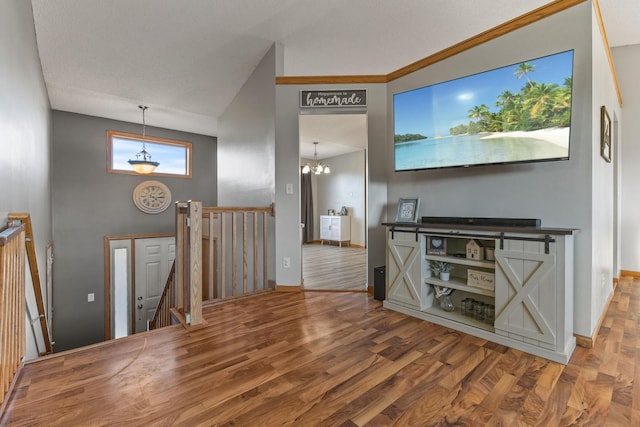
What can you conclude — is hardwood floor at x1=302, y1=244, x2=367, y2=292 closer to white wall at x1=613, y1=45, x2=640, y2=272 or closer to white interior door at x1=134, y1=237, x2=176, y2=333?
white interior door at x1=134, y1=237, x2=176, y2=333

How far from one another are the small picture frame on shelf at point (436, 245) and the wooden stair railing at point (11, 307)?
2.64 m

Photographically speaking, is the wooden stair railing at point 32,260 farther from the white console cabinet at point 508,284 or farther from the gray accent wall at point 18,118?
the white console cabinet at point 508,284

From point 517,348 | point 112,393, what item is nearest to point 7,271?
point 112,393

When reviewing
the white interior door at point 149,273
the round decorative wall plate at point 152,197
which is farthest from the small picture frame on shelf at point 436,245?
the round decorative wall plate at point 152,197

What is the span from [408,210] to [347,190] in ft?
17.5

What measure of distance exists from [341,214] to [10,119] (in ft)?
22.2

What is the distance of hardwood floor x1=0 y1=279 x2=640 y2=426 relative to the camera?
4.30ft

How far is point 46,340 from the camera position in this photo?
2.46 metres

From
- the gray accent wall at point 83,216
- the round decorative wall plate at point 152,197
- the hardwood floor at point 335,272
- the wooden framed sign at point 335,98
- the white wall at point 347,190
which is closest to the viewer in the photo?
the wooden framed sign at point 335,98

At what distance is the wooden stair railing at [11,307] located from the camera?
1.29m

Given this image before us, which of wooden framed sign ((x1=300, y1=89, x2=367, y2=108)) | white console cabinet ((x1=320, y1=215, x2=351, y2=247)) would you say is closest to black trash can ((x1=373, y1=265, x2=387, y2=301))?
wooden framed sign ((x1=300, y1=89, x2=367, y2=108))

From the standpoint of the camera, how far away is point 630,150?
391 cm

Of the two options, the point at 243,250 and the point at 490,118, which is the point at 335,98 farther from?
the point at 243,250

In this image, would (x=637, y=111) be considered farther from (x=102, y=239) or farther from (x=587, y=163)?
(x=102, y=239)
